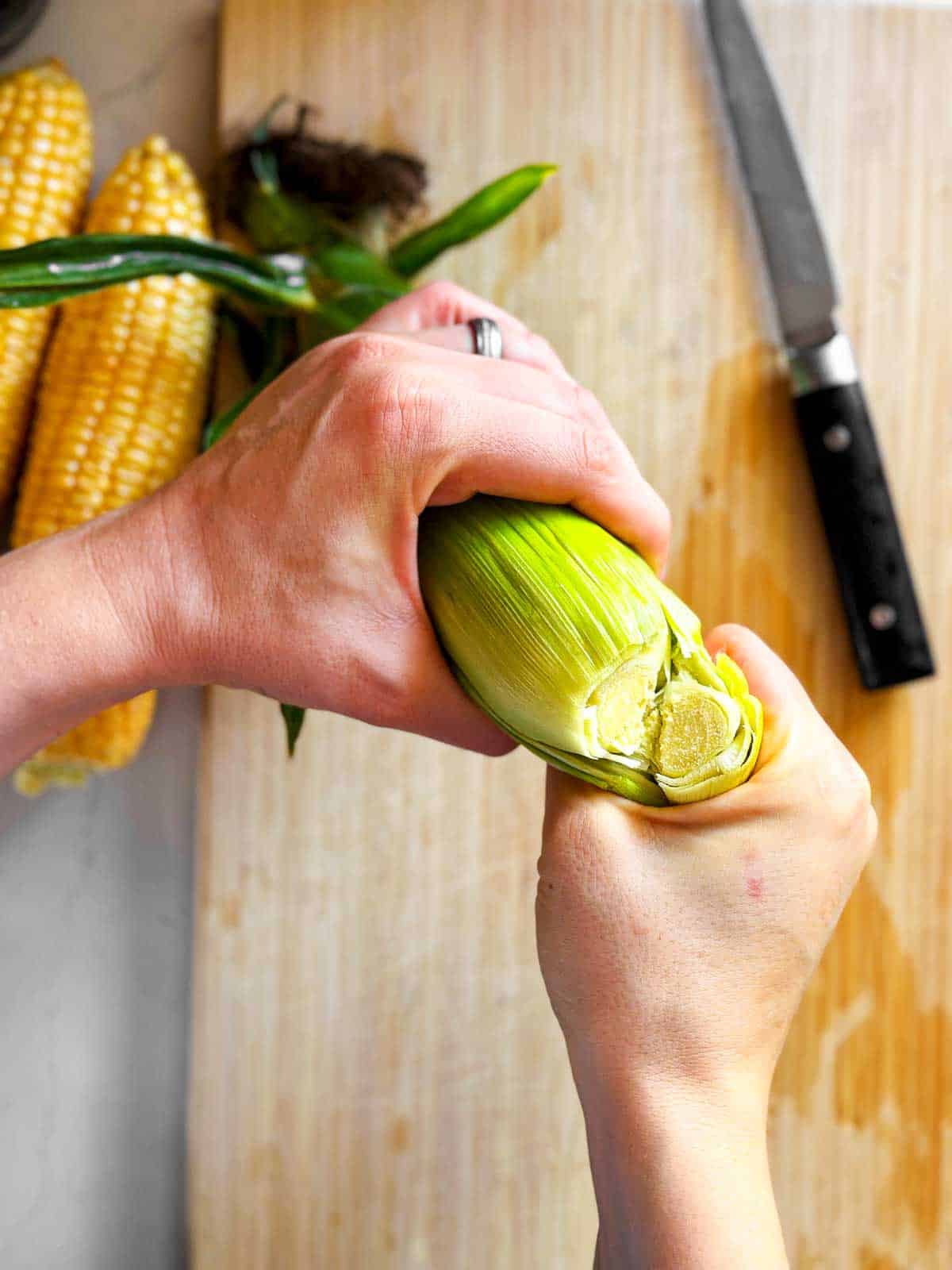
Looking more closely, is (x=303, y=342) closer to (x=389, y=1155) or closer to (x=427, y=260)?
(x=427, y=260)

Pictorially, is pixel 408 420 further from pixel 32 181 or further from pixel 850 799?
pixel 32 181

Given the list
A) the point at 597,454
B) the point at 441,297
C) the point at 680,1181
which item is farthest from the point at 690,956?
the point at 441,297

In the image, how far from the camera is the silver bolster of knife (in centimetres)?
97

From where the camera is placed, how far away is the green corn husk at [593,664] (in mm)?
603

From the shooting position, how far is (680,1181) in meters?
0.57

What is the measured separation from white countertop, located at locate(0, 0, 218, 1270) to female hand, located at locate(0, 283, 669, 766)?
16.5 inches

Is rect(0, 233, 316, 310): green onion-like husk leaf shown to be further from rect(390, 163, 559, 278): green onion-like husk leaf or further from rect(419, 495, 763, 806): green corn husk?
rect(419, 495, 763, 806): green corn husk

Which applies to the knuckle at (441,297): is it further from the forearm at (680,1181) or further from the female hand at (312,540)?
the forearm at (680,1181)

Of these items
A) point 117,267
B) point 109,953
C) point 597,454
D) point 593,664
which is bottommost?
point 109,953

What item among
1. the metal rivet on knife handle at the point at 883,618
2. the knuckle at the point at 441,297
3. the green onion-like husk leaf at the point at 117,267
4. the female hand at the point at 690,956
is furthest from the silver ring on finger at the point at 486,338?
the metal rivet on knife handle at the point at 883,618

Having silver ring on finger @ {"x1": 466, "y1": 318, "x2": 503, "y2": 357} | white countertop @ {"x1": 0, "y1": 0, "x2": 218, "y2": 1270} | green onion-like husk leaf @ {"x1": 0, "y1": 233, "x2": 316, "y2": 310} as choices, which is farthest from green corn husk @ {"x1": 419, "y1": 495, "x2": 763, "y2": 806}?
white countertop @ {"x1": 0, "y1": 0, "x2": 218, "y2": 1270}

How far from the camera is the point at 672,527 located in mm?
1022

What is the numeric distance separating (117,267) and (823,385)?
25.7 inches

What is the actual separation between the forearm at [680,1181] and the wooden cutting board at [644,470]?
0.41 meters
